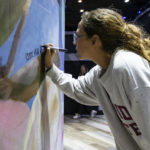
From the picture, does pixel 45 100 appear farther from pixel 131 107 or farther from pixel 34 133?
pixel 131 107

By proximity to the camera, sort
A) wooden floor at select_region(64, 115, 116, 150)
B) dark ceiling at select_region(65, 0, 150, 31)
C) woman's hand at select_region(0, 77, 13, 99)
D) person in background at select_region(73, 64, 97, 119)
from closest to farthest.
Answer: woman's hand at select_region(0, 77, 13, 99) < wooden floor at select_region(64, 115, 116, 150) < person in background at select_region(73, 64, 97, 119) < dark ceiling at select_region(65, 0, 150, 31)

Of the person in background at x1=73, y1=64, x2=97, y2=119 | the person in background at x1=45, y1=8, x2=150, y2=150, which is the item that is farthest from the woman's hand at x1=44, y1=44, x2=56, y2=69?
the person in background at x1=73, y1=64, x2=97, y2=119

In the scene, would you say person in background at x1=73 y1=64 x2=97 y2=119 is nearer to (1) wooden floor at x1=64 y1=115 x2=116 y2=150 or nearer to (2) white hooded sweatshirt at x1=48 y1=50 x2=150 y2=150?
(1) wooden floor at x1=64 y1=115 x2=116 y2=150

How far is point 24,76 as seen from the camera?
742 millimetres

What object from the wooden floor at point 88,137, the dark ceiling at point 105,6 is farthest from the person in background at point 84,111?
the dark ceiling at point 105,6

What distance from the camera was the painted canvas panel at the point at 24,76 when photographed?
58cm

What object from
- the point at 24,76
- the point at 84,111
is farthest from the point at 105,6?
the point at 24,76

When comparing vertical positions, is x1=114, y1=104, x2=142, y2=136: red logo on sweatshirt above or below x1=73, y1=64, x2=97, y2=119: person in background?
above

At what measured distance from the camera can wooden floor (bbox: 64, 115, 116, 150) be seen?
3.02 metres

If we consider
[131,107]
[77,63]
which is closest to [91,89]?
[131,107]

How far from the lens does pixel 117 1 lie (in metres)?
5.67

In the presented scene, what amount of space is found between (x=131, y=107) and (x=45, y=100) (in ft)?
1.48

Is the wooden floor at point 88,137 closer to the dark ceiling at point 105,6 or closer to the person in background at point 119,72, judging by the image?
the person in background at point 119,72

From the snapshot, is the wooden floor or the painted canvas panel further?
the wooden floor
